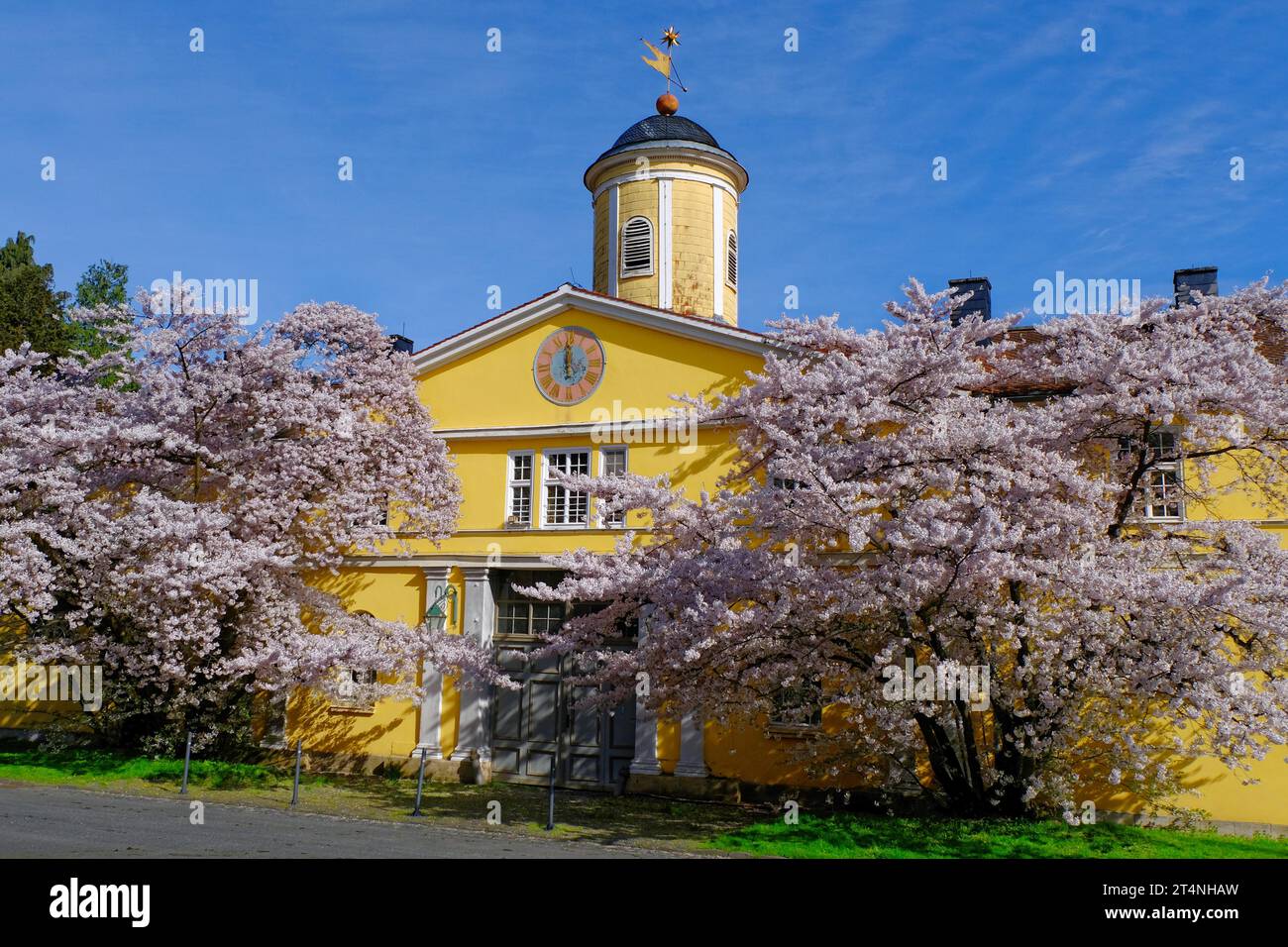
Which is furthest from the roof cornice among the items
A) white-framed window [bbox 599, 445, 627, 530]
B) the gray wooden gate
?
the gray wooden gate

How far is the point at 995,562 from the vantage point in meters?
13.8

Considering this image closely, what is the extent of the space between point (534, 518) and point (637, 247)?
24.8 feet

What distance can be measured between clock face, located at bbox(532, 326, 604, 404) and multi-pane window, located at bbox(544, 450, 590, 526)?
1.12 metres

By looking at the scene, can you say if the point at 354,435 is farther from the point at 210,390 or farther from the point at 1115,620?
the point at 1115,620

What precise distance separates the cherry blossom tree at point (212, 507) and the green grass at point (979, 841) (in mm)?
7522

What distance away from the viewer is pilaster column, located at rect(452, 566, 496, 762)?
2214 cm

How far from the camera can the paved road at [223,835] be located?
42.2 ft

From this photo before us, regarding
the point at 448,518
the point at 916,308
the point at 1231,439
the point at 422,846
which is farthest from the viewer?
the point at 448,518

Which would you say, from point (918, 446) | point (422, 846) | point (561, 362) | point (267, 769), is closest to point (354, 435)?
point (561, 362)

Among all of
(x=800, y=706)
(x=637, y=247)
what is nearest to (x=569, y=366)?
(x=637, y=247)

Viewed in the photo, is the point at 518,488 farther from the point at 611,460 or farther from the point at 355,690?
the point at 355,690

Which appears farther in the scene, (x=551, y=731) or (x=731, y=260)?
(x=731, y=260)

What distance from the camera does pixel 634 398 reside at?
2225cm
